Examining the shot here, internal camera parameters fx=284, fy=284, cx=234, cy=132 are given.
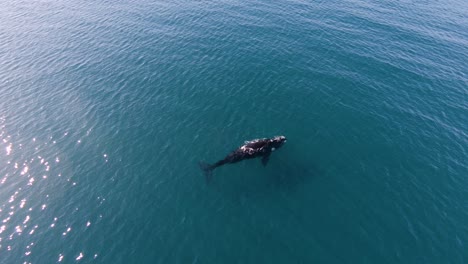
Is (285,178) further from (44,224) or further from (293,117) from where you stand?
(44,224)

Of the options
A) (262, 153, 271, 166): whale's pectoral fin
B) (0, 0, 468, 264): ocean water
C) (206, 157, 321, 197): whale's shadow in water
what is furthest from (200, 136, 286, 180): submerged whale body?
(0, 0, 468, 264): ocean water

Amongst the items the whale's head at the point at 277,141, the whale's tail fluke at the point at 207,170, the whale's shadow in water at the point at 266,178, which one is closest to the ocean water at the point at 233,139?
the whale's shadow in water at the point at 266,178

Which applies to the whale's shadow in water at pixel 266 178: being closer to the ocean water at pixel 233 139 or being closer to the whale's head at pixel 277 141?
the ocean water at pixel 233 139

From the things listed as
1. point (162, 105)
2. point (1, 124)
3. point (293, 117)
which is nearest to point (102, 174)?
point (162, 105)

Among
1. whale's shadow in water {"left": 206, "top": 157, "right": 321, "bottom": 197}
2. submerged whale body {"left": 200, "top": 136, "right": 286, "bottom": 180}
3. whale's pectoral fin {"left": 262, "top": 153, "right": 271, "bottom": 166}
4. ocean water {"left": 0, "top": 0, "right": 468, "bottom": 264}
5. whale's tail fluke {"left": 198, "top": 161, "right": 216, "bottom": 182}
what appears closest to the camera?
ocean water {"left": 0, "top": 0, "right": 468, "bottom": 264}

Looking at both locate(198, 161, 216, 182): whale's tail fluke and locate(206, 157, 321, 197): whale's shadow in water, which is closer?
locate(206, 157, 321, 197): whale's shadow in water

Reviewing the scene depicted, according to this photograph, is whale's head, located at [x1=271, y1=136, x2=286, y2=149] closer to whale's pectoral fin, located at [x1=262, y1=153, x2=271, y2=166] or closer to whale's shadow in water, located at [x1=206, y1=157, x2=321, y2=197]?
whale's pectoral fin, located at [x1=262, y1=153, x2=271, y2=166]
